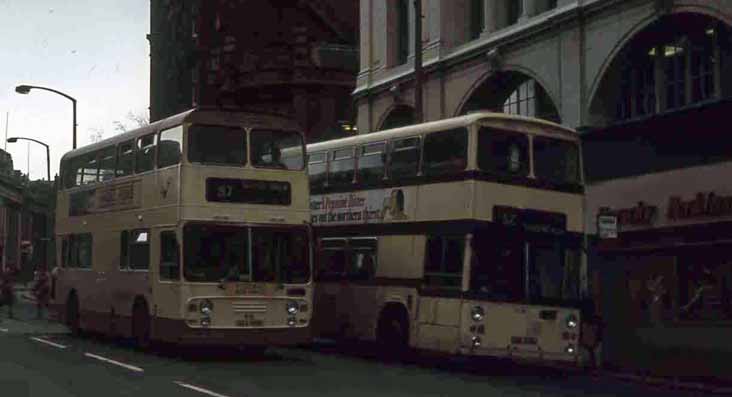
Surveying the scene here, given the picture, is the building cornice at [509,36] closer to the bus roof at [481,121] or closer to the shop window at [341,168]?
the bus roof at [481,121]

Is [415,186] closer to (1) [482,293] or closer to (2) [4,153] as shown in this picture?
(1) [482,293]

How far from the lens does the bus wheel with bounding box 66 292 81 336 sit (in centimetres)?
2589

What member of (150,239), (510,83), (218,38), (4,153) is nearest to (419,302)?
(150,239)

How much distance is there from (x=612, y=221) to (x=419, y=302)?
3629mm

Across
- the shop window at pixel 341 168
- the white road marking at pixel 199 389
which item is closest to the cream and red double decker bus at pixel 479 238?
the shop window at pixel 341 168

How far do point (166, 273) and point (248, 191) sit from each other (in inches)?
78.9

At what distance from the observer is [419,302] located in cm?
2011

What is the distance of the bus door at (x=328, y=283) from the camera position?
23.0 metres

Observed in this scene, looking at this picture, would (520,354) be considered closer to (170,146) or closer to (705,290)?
(705,290)

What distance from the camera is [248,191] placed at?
20.1 meters

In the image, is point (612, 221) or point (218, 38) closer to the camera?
point (612, 221)

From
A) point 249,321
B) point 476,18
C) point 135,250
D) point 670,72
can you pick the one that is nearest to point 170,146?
point 135,250

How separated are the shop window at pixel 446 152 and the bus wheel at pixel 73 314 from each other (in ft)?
32.6

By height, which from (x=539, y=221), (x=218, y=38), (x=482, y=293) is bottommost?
(x=482, y=293)
